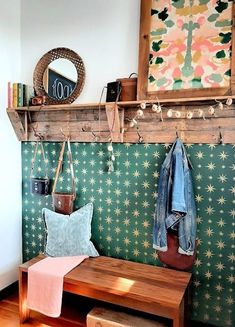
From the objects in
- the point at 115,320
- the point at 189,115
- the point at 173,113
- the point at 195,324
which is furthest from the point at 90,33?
the point at 195,324

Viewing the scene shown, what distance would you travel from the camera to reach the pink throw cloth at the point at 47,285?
6.36 feet

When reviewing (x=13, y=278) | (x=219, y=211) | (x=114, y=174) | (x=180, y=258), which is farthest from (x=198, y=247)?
(x=13, y=278)

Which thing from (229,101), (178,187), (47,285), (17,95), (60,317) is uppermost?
(17,95)

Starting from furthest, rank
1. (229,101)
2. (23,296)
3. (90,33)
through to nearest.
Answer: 1. (90,33)
2. (23,296)
3. (229,101)

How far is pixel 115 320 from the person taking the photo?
5.92 feet

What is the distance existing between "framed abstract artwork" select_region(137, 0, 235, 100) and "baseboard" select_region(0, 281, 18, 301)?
6.52 feet

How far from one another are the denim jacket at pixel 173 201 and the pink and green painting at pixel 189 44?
0.46 metres

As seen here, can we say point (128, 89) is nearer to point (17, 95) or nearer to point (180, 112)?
point (180, 112)

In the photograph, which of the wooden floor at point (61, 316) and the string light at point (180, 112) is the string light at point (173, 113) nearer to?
the string light at point (180, 112)

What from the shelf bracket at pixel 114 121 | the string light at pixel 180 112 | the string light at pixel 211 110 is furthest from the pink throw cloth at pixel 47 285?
the string light at pixel 211 110

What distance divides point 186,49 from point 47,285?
1.92 meters

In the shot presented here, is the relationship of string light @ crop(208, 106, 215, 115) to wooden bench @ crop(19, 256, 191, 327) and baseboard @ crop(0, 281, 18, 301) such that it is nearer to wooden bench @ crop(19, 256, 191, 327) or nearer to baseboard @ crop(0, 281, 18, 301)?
wooden bench @ crop(19, 256, 191, 327)

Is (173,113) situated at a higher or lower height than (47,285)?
higher

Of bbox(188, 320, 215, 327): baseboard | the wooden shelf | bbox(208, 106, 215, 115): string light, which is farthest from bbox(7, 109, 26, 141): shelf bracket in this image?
bbox(188, 320, 215, 327): baseboard
